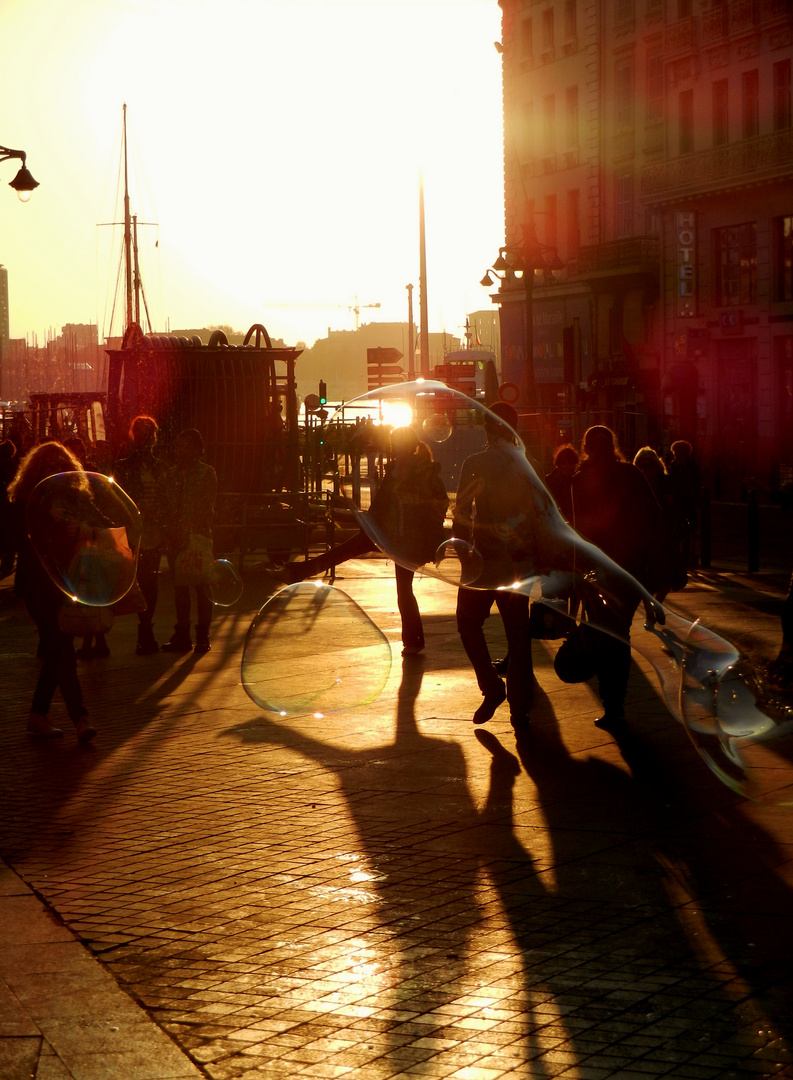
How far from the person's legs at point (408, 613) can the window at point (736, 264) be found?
89.7ft

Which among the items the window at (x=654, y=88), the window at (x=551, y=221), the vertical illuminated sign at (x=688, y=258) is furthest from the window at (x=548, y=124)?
the vertical illuminated sign at (x=688, y=258)

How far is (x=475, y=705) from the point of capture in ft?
32.0

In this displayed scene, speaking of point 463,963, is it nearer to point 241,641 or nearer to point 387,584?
point 241,641

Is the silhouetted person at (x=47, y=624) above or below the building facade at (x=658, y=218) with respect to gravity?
below

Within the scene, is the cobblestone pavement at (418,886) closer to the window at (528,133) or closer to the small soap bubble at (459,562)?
the small soap bubble at (459,562)

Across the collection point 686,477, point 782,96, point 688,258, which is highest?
point 782,96

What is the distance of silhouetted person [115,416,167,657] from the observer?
12320mm

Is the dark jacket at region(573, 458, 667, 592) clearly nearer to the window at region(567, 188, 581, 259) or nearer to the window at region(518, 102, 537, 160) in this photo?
the window at region(567, 188, 581, 259)

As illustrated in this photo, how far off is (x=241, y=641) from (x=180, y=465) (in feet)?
5.86

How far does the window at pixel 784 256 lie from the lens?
118 feet

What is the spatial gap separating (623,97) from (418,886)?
139ft

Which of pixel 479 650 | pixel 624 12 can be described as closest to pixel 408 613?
pixel 479 650

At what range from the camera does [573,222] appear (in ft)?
162

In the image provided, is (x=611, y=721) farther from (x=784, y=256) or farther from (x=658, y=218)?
(x=658, y=218)
